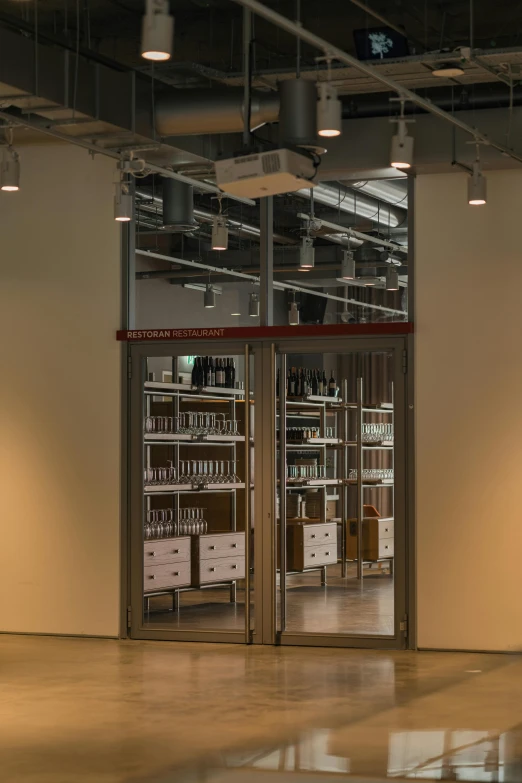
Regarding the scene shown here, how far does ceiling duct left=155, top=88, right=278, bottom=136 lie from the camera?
7.99 meters

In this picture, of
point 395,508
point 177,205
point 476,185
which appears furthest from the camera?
point 177,205

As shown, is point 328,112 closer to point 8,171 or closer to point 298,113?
point 298,113

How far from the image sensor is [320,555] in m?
10.3

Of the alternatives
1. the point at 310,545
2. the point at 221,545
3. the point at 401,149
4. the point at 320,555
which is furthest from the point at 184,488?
the point at 401,149

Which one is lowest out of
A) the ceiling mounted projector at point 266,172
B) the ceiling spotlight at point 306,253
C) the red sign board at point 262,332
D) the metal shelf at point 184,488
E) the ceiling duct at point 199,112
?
the metal shelf at point 184,488

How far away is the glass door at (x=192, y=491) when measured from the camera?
960 cm

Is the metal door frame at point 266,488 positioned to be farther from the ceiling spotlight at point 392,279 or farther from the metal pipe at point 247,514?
the ceiling spotlight at point 392,279

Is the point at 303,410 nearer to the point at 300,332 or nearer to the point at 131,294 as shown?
the point at 300,332

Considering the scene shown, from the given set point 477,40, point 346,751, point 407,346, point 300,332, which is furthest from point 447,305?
point 346,751

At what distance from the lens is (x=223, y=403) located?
10289 millimetres

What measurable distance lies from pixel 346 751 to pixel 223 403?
4.65m

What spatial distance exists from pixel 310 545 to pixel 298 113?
4552 mm

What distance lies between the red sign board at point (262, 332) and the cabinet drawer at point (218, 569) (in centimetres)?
191

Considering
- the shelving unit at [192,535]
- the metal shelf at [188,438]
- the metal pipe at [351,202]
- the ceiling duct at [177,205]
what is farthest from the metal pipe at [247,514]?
the metal pipe at [351,202]
